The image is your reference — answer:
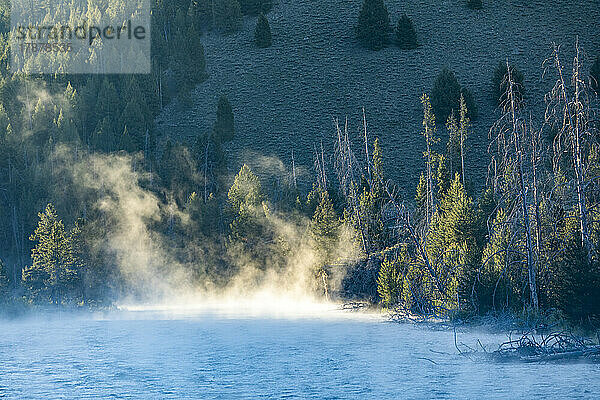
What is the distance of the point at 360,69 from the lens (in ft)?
275

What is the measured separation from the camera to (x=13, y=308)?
146ft

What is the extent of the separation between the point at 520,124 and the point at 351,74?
64.3 metres

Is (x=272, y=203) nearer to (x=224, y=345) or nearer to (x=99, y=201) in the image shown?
(x=99, y=201)

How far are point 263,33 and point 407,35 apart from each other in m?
17.8

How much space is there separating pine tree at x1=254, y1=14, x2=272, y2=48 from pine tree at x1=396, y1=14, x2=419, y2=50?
634 inches

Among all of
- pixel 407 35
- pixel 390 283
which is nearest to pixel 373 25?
pixel 407 35

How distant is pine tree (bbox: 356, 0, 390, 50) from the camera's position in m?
87.2

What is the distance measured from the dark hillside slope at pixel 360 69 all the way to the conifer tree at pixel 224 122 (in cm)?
111

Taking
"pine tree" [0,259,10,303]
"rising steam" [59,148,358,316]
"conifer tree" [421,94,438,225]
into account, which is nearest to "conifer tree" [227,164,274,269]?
"rising steam" [59,148,358,316]

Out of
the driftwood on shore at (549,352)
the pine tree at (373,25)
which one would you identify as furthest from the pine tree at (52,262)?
the pine tree at (373,25)

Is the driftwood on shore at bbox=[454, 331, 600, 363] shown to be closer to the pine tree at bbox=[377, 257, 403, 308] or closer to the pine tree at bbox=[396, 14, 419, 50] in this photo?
the pine tree at bbox=[377, 257, 403, 308]

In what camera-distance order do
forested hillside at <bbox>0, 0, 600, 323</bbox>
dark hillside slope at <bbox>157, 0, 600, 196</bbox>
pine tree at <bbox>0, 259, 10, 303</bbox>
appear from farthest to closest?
dark hillside slope at <bbox>157, 0, 600, 196</bbox> < pine tree at <bbox>0, 259, 10, 303</bbox> < forested hillside at <bbox>0, 0, 600, 323</bbox>

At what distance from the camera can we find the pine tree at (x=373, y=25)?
286 ft

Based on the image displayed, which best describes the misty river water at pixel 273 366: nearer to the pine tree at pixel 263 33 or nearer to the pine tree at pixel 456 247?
the pine tree at pixel 456 247
